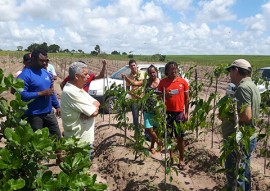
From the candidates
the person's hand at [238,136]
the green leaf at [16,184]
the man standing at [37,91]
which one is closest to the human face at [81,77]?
the man standing at [37,91]

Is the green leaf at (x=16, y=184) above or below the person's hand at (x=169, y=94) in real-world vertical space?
above

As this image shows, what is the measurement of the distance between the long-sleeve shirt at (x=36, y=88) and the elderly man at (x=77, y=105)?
32.2 inches

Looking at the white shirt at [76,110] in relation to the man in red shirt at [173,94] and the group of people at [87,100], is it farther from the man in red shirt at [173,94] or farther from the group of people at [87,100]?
the man in red shirt at [173,94]

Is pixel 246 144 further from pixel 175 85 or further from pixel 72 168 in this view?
pixel 175 85

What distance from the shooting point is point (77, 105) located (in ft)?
11.7

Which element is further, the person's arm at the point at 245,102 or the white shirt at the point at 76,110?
the white shirt at the point at 76,110

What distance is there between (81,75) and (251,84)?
5.71 ft

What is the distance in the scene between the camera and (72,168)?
166 cm

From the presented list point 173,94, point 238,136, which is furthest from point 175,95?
point 238,136

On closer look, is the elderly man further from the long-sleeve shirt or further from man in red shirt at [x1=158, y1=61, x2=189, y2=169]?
man in red shirt at [x1=158, y1=61, x2=189, y2=169]

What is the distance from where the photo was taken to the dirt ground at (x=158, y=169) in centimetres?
461

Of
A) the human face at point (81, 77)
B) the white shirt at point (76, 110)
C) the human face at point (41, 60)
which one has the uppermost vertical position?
the human face at point (41, 60)

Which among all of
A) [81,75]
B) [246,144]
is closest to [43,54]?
[81,75]

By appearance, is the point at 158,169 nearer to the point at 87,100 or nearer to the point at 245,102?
the point at 87,100
